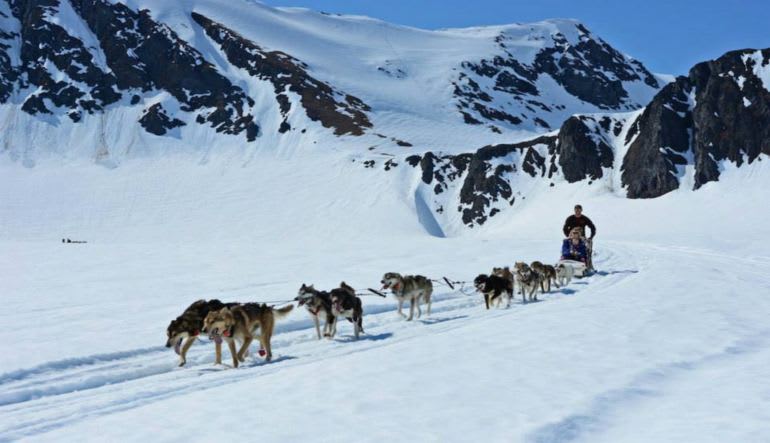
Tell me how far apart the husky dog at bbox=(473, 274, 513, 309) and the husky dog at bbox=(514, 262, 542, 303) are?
942 millimetres

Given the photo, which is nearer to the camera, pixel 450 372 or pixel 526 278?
pixel 450 372

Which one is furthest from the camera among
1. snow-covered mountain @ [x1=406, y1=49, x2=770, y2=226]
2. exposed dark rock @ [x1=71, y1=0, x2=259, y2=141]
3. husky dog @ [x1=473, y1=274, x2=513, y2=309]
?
exposed dark rock @ [x1=71, y1=0, x2=259, y2=141]


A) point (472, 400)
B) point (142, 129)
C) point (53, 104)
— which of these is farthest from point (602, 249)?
point (53, 104)

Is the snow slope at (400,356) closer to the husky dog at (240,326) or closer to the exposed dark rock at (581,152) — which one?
the husky dog at (240,326)

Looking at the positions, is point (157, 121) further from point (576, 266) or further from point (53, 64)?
point (576, 266)

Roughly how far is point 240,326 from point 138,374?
1560 millimetres

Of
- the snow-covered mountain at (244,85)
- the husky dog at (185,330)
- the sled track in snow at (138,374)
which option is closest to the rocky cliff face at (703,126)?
the snow-covered mountain at (244,85)

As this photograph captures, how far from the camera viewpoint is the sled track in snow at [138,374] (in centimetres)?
676

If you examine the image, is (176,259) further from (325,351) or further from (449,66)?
(449,66)

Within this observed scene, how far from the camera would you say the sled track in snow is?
676 cm

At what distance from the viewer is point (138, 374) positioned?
28.6 feet

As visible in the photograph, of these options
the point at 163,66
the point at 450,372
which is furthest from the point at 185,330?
the point at 163,66

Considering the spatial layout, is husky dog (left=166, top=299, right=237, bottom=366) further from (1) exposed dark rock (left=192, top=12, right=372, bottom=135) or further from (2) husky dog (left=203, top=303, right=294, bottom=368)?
(1) exposed dark rock (left=192, top=12, right=372, bottom=135)

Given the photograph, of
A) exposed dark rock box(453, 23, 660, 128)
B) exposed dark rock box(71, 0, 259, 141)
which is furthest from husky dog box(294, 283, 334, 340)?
exposed dark rock box(453, 23, 660, 128)
